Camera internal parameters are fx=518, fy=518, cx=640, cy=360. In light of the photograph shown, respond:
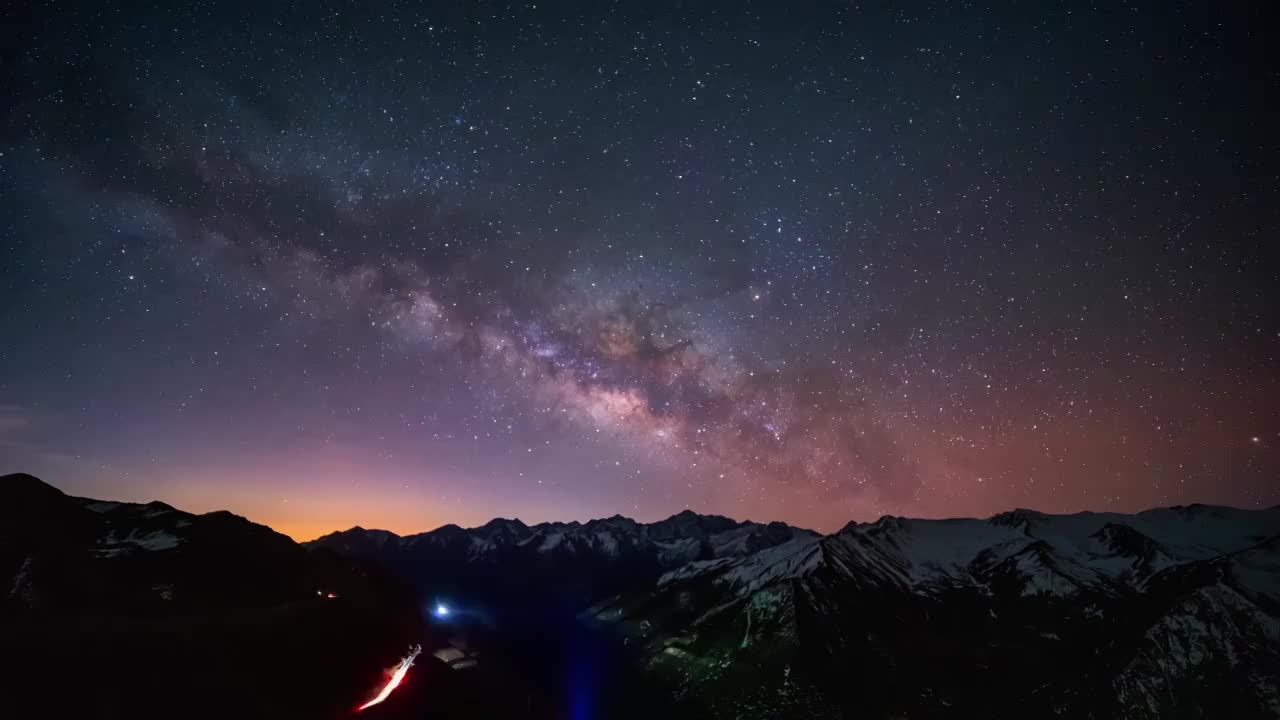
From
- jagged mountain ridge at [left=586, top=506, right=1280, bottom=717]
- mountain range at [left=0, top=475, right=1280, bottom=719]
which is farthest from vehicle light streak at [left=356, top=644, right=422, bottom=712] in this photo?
jagged mountain ridge at [left=586, top=506, right=1280, bottom=717]

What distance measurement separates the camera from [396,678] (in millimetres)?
57750

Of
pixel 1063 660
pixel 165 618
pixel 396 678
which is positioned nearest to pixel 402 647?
pixel 396 678

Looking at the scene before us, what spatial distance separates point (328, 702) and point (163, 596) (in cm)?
7452

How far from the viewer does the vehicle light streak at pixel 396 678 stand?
5078cm

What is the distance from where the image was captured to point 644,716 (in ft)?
537

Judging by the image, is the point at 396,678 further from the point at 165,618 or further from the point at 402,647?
the point at 165,618

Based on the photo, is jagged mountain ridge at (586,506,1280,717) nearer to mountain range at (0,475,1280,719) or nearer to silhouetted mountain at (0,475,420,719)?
mountain range at (0,475,1280,719)

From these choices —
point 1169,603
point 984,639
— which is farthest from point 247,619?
point 1169,603

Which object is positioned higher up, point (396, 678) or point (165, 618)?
point (165, 618)

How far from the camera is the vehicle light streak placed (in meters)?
50.8

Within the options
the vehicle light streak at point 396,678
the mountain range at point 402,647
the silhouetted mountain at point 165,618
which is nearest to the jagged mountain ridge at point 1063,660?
the mountain range at point 402,647

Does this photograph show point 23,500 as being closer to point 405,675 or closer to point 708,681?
point 405,675

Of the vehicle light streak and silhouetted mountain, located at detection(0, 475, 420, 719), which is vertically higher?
silhouetted mountain, located at detection(0, 475, 420, 719)

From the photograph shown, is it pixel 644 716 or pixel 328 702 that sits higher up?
pixel 328 702
